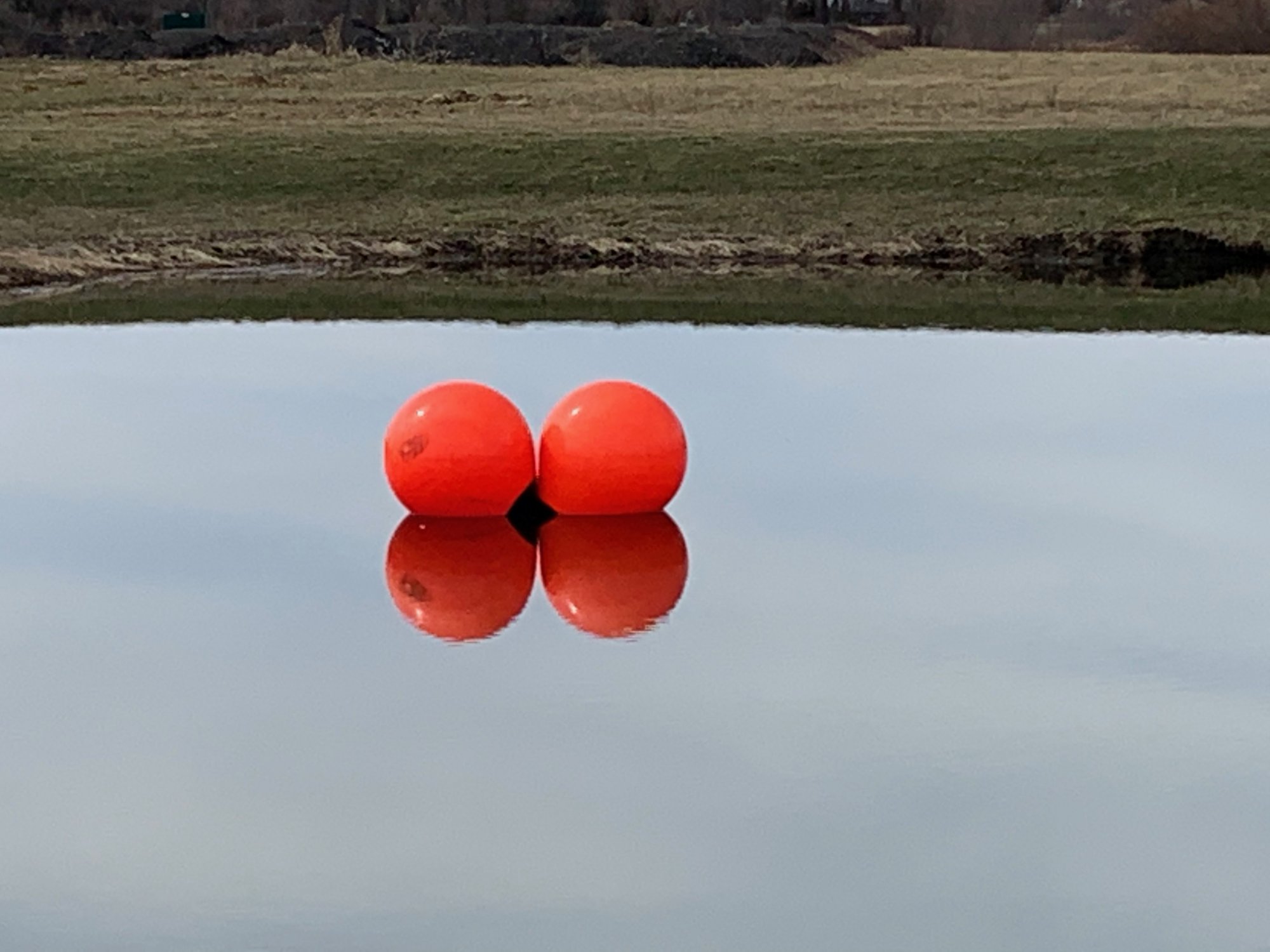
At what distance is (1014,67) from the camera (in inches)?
1344

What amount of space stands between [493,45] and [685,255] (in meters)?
18.1

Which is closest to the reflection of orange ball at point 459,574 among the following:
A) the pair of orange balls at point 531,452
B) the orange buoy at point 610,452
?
the pair of orange balls at point 531,452

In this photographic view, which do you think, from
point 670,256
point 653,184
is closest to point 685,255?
point 670,256

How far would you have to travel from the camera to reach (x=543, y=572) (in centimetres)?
927

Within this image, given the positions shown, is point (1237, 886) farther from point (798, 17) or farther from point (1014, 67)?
point (798, 17)

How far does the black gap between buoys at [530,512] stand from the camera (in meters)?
10.0

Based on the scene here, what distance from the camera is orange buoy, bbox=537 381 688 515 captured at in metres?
9.70

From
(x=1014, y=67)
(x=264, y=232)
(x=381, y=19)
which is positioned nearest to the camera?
(x=264, y=232)

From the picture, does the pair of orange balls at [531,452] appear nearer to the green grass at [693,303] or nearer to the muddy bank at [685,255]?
the green grass at [693,303]

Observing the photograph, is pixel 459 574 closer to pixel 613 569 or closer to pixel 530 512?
pixel 613 569

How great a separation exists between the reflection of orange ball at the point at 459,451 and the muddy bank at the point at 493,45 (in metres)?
27.0

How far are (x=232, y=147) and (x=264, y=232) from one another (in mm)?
3946

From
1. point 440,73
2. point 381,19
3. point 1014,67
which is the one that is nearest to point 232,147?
point 440,73

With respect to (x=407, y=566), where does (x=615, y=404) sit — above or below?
above
